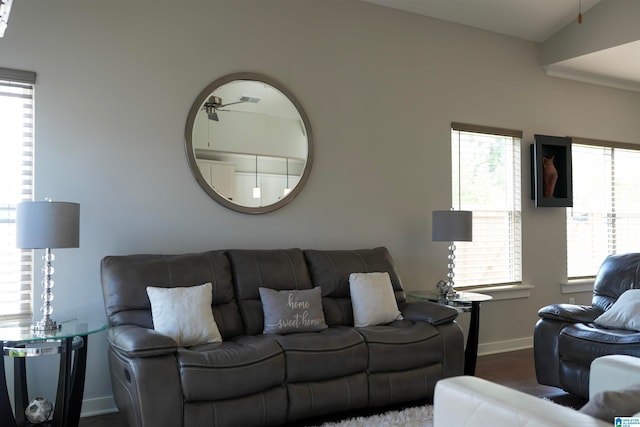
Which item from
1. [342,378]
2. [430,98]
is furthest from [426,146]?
[342,378]

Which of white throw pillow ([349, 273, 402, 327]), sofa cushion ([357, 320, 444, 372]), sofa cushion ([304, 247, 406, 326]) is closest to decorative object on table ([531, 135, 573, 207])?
sofa cushion ([304, 247, 406, 326])

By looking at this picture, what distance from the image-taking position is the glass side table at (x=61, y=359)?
271 cm

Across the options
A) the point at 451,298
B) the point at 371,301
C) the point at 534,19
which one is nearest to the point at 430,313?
the point at 371,301

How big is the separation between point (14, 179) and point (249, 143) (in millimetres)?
1605

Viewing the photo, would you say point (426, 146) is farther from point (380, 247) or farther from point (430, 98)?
point (380, 247)

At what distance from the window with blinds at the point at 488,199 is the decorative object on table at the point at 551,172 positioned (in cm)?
18

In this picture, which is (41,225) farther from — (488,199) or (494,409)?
(488,199)

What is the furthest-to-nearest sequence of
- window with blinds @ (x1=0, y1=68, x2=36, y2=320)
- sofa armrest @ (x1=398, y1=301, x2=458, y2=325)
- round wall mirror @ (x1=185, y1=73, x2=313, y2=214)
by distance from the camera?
round wall mirror @ (x1=185, y1=73, x2=313, y2=214), sofa armrest @ (x1=398, y1=301, x2=458, y2=325), window with blinds @ (x1=0, y1=68, x2=36, y2=320)

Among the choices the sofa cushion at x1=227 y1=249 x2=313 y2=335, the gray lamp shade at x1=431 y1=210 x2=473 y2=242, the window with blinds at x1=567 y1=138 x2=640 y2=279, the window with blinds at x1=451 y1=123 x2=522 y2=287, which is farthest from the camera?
the window with blinds at x1=567 y1=138 x2=640 y2=279

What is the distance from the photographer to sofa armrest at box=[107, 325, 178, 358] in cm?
272

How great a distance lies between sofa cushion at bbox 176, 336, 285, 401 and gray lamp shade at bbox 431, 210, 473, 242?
6.15ft

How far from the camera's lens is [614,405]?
1.53 metres

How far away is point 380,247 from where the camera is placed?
447cm

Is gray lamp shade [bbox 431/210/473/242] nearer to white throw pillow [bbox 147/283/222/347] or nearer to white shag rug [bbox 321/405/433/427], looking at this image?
white shag rug [bbox 321/405/433/427]
